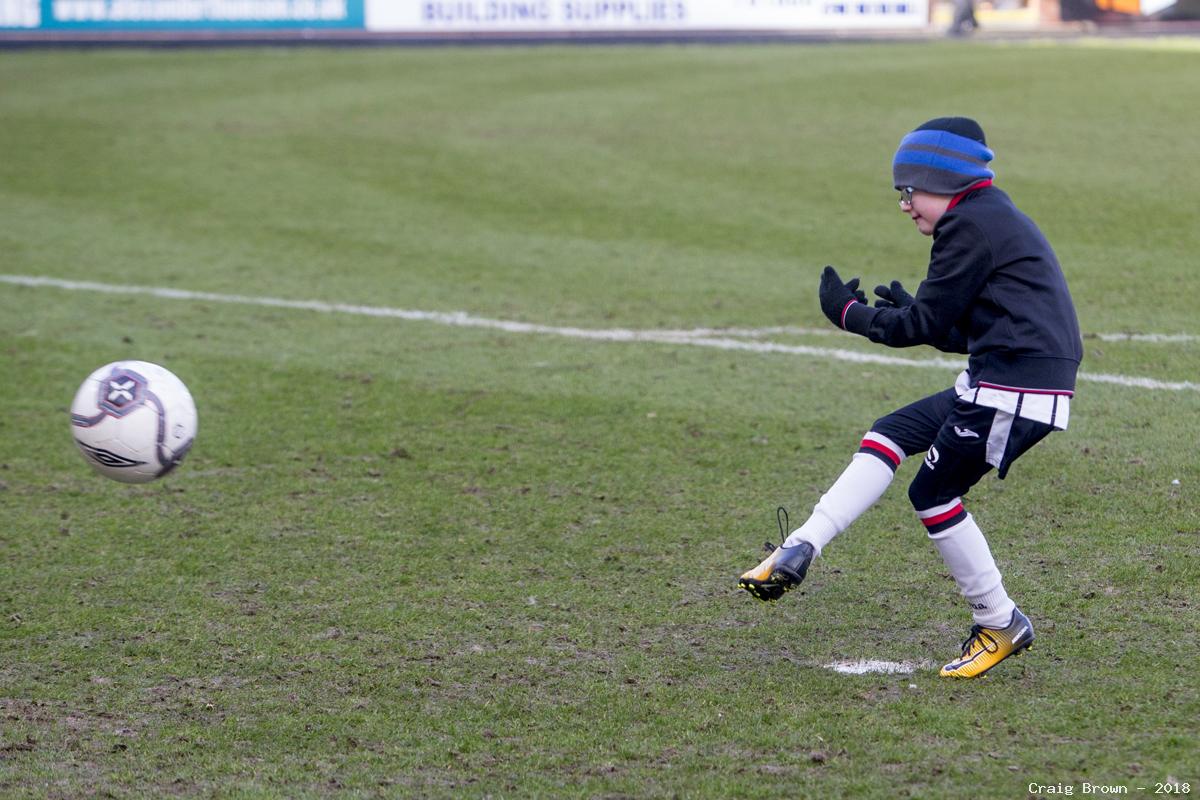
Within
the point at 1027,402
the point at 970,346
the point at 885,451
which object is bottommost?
the point at 885,451

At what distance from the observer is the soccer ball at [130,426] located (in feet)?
17.5

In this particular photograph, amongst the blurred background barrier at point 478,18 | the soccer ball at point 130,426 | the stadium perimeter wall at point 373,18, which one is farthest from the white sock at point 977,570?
the stadium perimeter wall at point 373,18

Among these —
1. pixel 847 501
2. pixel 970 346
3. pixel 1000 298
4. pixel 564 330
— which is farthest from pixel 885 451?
pixel 564 330

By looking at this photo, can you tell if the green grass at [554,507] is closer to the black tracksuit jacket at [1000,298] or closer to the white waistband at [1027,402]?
the white waistband at [1027,402]

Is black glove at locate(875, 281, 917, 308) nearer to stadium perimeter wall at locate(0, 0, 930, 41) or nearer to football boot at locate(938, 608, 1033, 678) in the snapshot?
A: football boot at locate(938, 608, 1033, 678)

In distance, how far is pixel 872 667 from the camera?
457cm

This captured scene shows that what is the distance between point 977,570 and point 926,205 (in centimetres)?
122

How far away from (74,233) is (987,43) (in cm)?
1632

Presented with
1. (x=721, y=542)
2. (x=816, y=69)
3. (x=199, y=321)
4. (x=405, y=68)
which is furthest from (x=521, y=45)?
(x=721, y=542)

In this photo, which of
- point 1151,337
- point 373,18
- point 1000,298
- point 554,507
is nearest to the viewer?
point 1000,298

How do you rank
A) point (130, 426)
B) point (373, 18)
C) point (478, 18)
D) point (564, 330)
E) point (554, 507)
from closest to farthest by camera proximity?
1. point (130, 426)
2. point (554, 507)
3. point (564, 330)
4. point (478, 18)
5. point (373, 18)

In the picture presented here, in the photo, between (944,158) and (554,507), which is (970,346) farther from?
(554,507)

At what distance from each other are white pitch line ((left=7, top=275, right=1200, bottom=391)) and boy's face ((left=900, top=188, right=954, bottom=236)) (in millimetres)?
3784

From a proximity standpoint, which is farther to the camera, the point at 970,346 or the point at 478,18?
the point at 478,18
